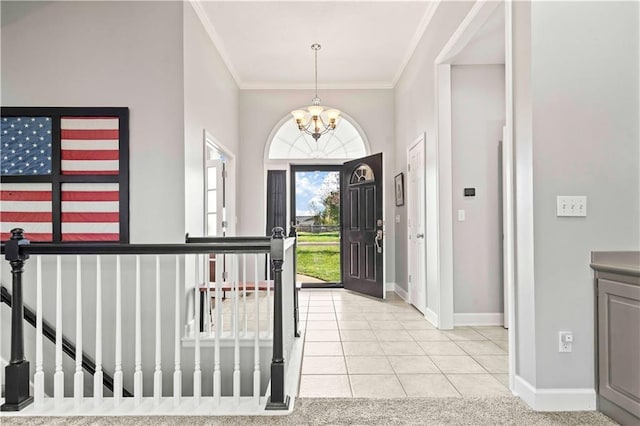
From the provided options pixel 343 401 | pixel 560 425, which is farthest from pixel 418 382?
pixel 560 425

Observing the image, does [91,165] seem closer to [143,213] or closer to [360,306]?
[143,213]

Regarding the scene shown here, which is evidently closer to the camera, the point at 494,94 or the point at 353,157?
the point at 494,94

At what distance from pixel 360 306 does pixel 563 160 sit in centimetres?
340

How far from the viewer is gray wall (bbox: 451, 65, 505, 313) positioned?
Result: 4219 millimetres

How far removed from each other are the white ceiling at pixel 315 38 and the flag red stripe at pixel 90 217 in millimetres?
2185

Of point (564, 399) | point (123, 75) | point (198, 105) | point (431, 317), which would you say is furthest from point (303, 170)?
point (564, 399)

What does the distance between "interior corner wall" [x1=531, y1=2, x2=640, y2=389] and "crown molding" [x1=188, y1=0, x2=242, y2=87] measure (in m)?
3.09

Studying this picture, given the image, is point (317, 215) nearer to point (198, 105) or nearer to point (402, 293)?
point (402, 293)

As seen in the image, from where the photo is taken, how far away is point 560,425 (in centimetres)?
215

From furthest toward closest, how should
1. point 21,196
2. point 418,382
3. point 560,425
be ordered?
point 21,196, point 418,382, point 560,425

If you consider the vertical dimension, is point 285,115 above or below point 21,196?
above

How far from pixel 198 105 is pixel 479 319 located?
3631 mm

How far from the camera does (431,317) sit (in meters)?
4.32

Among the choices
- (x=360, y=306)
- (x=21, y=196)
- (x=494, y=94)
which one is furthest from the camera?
(x=360, y=306)
